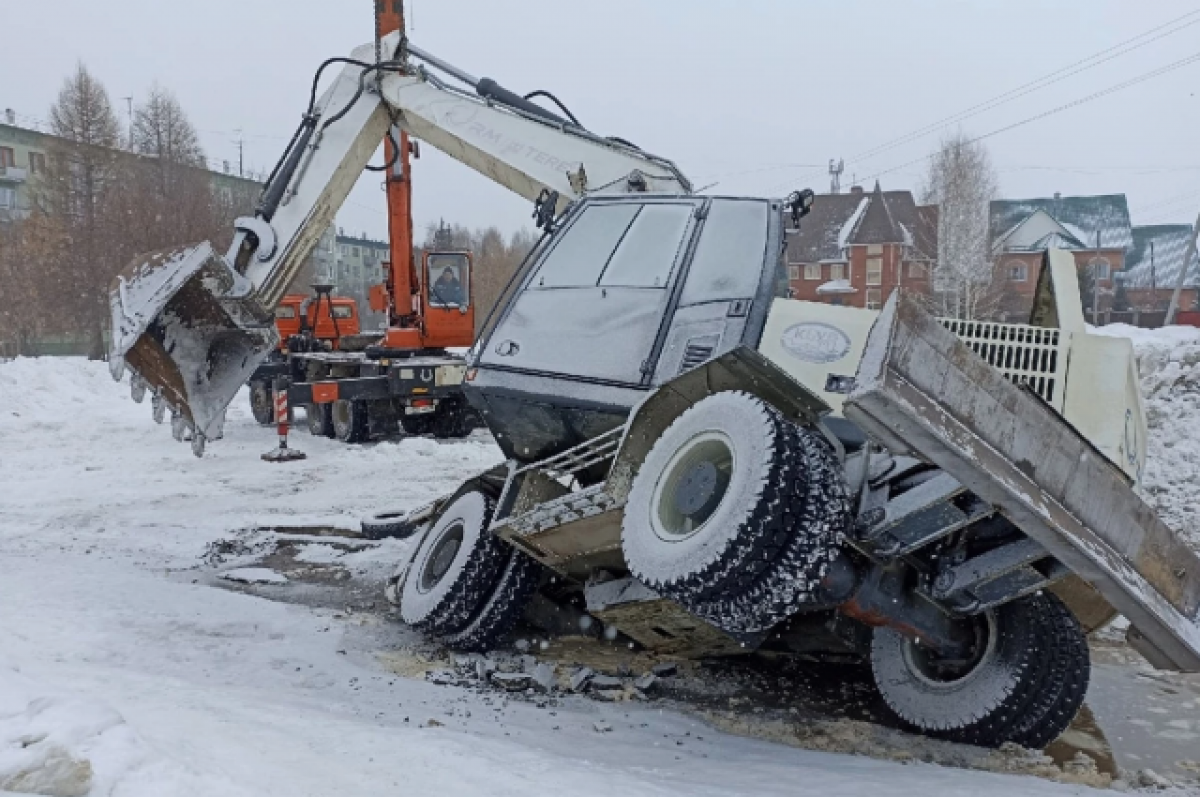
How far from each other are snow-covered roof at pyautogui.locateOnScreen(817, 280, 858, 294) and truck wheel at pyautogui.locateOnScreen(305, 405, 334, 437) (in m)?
23.1

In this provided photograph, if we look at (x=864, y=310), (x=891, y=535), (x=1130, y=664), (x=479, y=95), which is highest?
(x=479, y=95)

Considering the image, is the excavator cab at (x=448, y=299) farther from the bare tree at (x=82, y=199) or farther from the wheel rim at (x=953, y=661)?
the bare tree at (x=82, y=199)

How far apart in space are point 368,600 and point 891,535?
3.70 metres

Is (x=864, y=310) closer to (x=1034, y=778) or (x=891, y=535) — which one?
(x=891, y=535)

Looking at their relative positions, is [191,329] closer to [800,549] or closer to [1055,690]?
[800,549]

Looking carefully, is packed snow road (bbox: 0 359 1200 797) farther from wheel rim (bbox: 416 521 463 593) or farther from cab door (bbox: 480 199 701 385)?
cab door (bbox: 480 199 701 385)

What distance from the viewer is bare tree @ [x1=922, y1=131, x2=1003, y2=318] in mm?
34031

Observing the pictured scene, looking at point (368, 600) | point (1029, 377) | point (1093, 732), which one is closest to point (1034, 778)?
point (1093, 732)

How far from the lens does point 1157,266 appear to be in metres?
54.3

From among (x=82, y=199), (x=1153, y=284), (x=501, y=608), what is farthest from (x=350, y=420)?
(x=1153, y=284)

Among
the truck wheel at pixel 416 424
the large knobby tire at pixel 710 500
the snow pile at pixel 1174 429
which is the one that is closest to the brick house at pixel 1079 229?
the snow pile at pixel 1174 429

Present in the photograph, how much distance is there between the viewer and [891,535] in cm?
347

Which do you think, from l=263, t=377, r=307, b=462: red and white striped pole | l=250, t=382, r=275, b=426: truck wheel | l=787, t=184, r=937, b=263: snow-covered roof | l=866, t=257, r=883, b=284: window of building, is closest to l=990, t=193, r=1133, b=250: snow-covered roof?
l=787, t=184, r=937, b=263: snow-covered roof

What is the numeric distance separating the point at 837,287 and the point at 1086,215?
21827 millimetres
